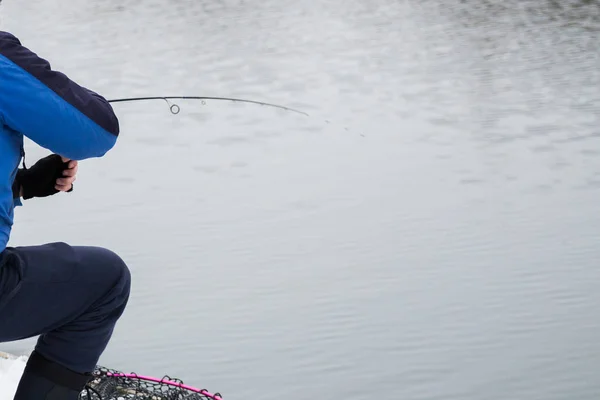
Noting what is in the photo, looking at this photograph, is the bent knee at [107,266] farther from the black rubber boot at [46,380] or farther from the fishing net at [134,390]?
the fishing net at [134,390]

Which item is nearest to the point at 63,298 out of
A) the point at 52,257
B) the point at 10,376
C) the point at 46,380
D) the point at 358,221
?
the point at 52,257

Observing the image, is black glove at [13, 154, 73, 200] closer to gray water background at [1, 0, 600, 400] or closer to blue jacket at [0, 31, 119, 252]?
blue jacket at [0, 31, 119, 252]

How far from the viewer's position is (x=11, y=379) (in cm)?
329

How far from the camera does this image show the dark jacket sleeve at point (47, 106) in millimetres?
2004

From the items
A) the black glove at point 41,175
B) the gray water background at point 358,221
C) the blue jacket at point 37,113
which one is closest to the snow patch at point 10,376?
the black glove at point 41,175

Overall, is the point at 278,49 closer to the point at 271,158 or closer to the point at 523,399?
the point at 271,158

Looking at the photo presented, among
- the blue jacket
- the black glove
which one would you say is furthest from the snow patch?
the blue jacket

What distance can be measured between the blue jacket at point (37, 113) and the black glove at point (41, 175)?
0.37m

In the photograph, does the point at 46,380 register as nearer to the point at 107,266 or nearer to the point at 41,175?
the point at 107,266

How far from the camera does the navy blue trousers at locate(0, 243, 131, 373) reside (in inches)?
85.4

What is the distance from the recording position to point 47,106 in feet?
6.70

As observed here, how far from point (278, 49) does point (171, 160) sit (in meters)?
5.88

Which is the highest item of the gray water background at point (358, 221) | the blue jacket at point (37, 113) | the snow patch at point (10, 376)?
the blue jacket at point (37, 113)

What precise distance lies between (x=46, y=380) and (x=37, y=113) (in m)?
0.70
